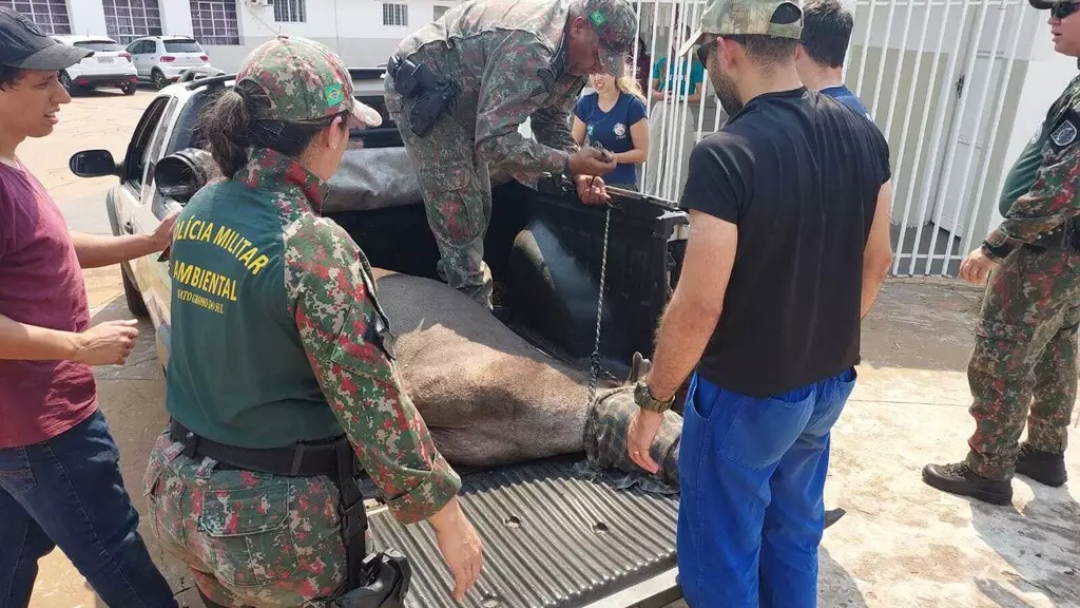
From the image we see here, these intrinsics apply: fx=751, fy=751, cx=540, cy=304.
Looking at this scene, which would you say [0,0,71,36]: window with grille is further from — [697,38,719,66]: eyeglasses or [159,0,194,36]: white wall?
[697,38,719,66]: eyeglasses

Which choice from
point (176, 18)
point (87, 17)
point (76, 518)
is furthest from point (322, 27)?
point (76, 518)

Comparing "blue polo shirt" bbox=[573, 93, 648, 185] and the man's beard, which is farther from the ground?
the man's beard

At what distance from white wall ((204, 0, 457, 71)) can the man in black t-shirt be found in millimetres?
29433

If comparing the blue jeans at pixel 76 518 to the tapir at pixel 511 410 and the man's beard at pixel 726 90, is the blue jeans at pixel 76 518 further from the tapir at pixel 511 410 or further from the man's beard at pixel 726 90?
the man's beard at pixel 726 90

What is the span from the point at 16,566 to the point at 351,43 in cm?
3051

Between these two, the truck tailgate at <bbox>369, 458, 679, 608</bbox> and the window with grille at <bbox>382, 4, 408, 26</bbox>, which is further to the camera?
the window with grille at <bbox>382, 4, 408, 26</bbox>

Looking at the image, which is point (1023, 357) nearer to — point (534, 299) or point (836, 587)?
point (836, 587)

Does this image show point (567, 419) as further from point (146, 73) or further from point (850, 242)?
point (146, 73)

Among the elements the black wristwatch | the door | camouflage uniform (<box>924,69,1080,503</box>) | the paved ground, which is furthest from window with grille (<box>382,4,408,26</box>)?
the black wristwatch

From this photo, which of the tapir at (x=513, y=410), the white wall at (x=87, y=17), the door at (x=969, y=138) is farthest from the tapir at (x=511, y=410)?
the white wall at (x=87, y=17)

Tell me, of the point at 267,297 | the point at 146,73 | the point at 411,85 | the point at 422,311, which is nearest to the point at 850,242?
the point at 267,297

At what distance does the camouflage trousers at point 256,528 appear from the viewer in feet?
5.28

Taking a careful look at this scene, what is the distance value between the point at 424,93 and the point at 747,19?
2.21 m

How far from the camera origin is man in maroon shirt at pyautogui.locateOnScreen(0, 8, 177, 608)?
2010 millimetres
